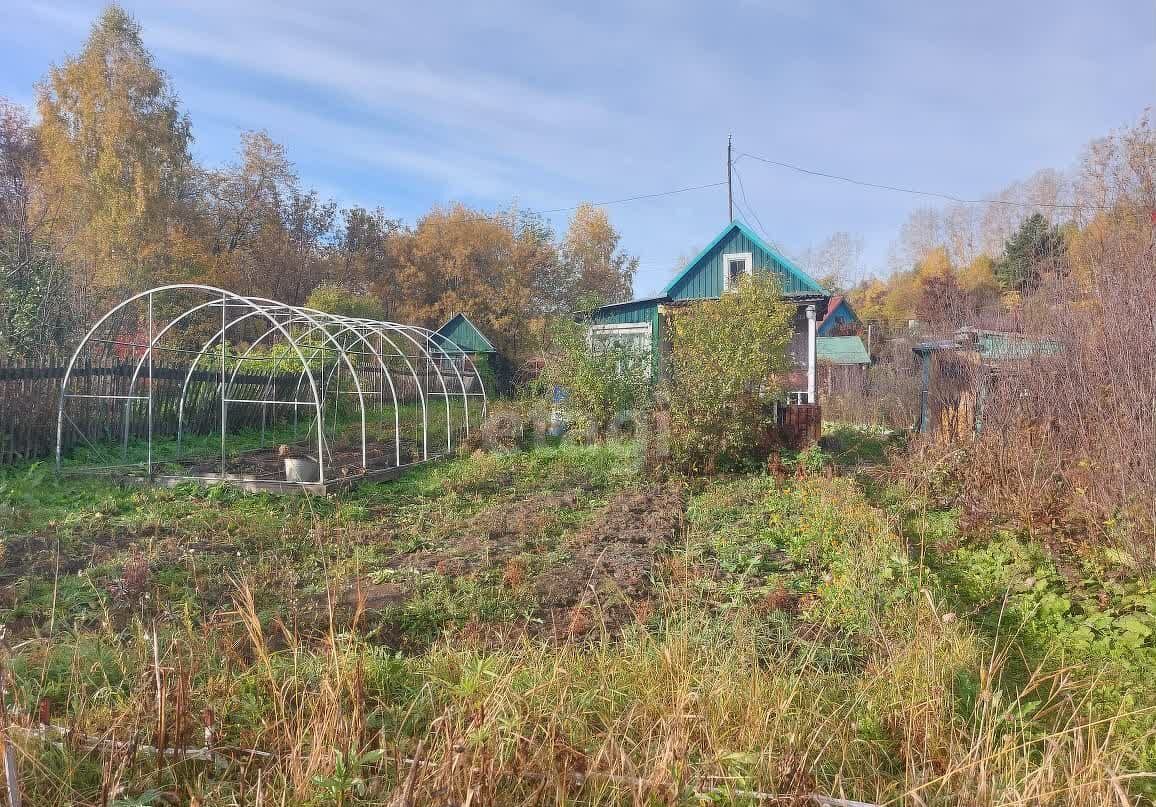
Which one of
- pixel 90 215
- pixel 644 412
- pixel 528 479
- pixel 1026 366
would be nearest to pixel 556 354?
pixel 644 412

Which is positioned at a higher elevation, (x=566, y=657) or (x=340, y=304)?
(x=340, y=304)

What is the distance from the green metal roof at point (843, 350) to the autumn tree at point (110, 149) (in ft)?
82.4

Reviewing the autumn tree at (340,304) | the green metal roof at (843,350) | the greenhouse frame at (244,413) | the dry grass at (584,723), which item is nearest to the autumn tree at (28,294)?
the greenhouse frame at (244,413)

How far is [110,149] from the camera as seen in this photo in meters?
22.8

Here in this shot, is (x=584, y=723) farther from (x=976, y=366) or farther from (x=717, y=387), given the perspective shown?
(x=717, y=387)

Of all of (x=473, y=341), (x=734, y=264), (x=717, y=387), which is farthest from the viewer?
(x=473, y=341)

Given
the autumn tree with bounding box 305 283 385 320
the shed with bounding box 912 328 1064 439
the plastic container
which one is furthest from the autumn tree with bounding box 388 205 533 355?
the plastic container

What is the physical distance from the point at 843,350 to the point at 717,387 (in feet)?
70.7

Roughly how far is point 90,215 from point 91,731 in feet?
84.5

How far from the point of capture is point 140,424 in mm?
11438

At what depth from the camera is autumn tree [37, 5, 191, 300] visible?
73.8 feet

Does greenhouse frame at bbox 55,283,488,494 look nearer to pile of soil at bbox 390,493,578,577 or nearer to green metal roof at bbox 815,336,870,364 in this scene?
pile of soil at bbox 390,493,578,577

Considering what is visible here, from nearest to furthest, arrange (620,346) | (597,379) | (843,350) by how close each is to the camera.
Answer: (597,379) → (620,346) → (843,350)

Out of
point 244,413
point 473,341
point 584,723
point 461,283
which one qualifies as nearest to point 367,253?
point 461,283
